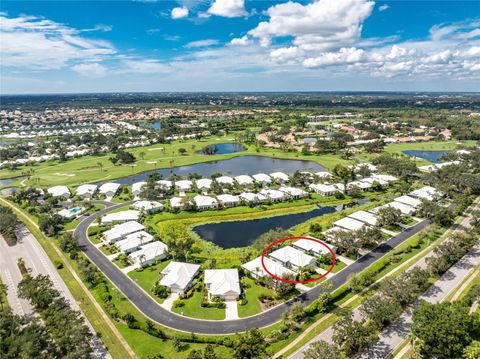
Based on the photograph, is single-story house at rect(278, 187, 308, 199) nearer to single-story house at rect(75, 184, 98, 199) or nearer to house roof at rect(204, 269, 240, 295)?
house roof at rect(204, 269, 240, 295)

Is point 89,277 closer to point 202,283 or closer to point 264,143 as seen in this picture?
point 202,283

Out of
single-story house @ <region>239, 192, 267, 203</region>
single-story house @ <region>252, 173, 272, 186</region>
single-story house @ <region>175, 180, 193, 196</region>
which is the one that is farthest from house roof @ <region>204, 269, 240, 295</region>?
single-story house @ <region>252, 173, 272, 186</region>

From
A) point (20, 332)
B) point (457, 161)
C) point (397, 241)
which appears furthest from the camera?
point (457, 161)

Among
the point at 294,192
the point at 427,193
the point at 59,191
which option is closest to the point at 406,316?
the point at 294,192

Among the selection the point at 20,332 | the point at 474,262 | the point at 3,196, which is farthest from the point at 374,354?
the point at 3,196

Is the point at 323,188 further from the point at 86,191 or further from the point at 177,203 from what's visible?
the point at 86,191

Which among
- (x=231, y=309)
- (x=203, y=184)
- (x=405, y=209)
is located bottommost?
(x=231, y=309)
